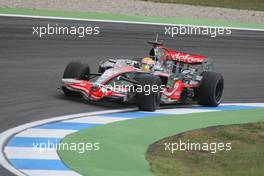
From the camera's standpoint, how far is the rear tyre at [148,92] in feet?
47.6

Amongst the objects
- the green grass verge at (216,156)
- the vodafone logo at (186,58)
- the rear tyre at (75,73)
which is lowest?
the green grass verge at (216,156)

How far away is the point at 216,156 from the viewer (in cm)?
1190

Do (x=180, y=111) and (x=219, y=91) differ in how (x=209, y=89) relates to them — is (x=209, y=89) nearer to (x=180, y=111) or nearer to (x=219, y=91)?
(x=219, y=91)

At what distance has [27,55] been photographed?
19.4 m

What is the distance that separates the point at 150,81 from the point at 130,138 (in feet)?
7.13

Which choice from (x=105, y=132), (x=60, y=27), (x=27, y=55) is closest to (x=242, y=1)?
(x=60, y=27)

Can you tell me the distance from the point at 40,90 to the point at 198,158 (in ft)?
16.8

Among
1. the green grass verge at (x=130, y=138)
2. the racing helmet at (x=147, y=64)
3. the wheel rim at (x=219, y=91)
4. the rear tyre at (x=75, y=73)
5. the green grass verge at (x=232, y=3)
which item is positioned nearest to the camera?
the green grass verge at (x=130, y=138)

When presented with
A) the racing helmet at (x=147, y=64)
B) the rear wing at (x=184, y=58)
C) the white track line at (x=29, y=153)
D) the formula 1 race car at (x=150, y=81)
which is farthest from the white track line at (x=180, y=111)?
the white track line at (x=29, y=153)

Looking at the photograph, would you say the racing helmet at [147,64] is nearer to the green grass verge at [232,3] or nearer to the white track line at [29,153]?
the white track line at [29,153]

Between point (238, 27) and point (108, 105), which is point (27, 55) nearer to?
point (108, 105)

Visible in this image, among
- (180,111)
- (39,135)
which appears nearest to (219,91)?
(180,111)

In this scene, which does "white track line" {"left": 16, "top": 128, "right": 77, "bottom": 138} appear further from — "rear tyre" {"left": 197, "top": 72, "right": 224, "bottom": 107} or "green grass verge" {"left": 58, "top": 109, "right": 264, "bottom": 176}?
"rear tyre" {"left": 197, "top": 72, "right": 224, "bottom": 107}

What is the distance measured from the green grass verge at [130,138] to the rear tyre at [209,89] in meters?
0.45
